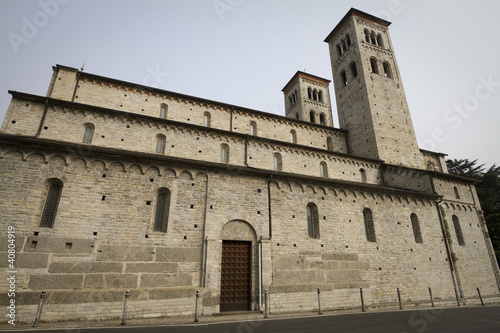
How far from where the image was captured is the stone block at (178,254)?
10180mm

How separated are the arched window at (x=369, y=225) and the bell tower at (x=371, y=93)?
753cm

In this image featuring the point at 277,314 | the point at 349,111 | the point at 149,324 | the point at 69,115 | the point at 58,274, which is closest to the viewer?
the point at 149,324

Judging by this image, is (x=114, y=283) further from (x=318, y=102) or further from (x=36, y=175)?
(x=318, y=102)

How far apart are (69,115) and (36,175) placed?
17.5 feet

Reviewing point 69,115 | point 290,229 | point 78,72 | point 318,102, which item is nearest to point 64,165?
point 69,115

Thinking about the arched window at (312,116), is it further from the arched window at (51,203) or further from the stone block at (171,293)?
the arched window at (51,203)

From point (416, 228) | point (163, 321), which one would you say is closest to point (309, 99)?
point (416, 228)

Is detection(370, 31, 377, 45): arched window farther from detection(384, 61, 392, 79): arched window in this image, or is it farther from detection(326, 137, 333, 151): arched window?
detection(326, 137, 333, 151): arched window

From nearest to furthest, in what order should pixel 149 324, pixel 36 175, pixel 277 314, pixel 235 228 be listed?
pixel 149 324
pixel 36 175
pixel 277 314
pixel 235 228

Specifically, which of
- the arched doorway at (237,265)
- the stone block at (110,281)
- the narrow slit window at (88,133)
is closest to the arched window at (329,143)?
the arched doorway at (237,265)

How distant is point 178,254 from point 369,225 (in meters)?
11.0

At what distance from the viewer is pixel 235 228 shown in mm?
11750

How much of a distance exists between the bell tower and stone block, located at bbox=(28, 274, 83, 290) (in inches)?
828

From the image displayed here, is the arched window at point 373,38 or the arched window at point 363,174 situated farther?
the arched window at point 373,38
